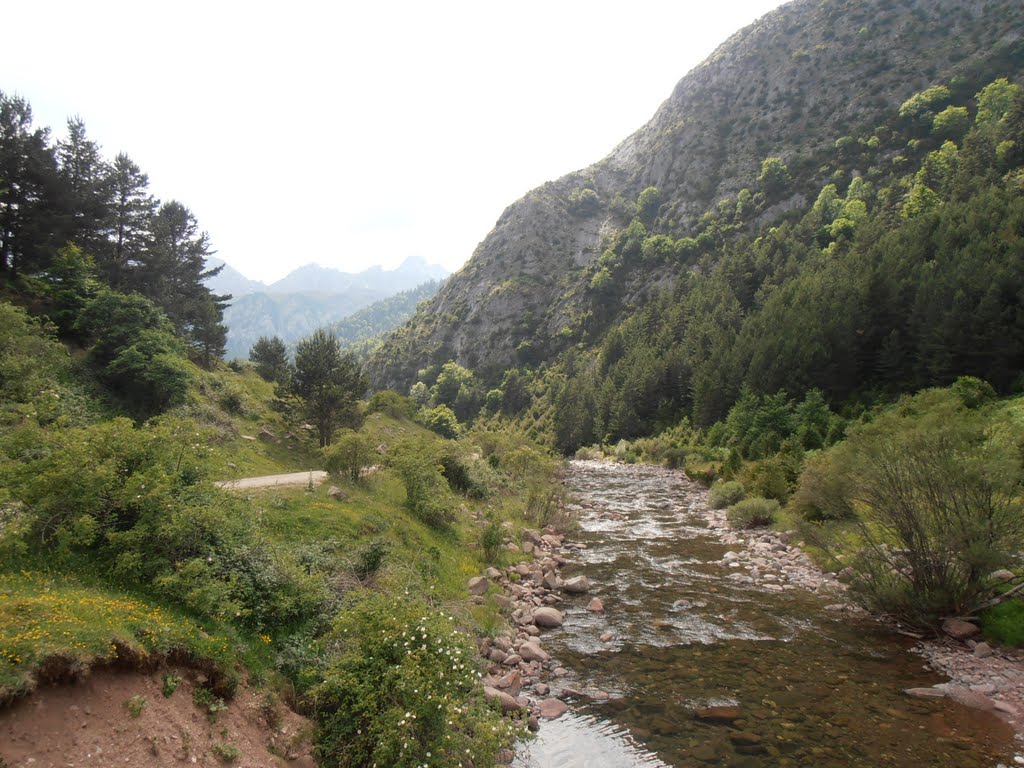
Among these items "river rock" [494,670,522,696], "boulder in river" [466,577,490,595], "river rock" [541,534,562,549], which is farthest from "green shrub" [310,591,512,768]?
"river rock" [541,534,562,549]

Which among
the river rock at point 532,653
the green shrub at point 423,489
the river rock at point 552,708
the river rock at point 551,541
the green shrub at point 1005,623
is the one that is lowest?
the river rock at point 551,541

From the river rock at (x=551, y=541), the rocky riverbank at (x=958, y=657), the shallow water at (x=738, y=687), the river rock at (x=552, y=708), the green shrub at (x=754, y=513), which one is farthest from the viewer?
the green shrub at (x=754, y=513)

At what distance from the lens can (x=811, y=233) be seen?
95.4 meters

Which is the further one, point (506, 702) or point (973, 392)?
point (973, 392)

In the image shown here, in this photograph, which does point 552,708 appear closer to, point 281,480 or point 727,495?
point 281,480

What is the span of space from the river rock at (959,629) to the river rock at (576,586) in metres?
10.5

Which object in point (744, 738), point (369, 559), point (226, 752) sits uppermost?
point (226, 752)

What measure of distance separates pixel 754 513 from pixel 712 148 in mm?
152014

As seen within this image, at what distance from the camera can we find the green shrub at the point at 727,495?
30.6 m

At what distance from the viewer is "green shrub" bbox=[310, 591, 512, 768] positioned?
7.45m

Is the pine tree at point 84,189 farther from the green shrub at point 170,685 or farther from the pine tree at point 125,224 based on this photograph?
the green shrub at point 170,685

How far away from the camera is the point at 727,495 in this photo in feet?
101

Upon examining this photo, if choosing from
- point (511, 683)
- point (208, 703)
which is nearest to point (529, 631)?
point (511, 683)

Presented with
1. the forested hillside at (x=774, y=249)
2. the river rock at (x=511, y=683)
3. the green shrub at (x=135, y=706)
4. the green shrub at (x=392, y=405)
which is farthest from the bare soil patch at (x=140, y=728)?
the forested hillside at (x=774, y=249)
